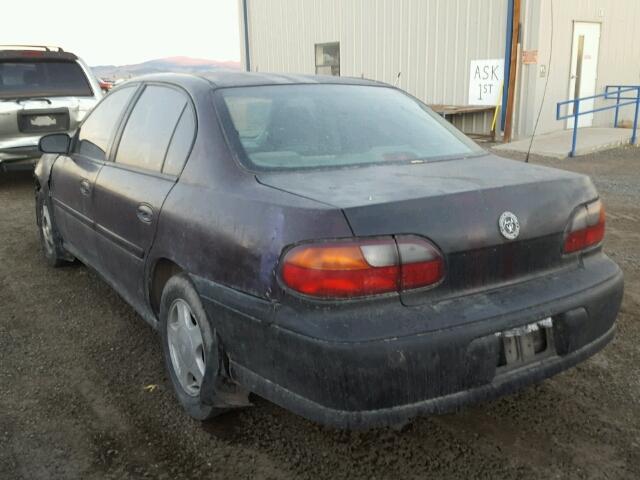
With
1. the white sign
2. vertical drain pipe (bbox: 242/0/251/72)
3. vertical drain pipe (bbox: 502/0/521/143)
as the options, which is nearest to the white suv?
vertical drain pipe (bbox: 502/0/521/143)

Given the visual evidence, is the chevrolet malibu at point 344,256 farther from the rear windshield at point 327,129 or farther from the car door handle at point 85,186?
the car door handle at point 85,186

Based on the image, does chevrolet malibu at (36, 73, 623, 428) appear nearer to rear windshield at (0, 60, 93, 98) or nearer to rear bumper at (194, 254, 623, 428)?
rear bumper at (194, 254, 623, 428)

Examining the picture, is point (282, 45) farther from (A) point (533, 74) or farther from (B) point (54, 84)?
(B) point (54, 84)

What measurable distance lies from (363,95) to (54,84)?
21.0ft

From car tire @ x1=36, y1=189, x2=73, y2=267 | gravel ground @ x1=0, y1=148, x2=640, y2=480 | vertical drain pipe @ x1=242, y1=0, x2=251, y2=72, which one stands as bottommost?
gravel ground @ x1=0, y1=148, x2=640, y2=480

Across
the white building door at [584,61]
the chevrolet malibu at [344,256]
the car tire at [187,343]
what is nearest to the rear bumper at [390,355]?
the chevrolet malibu at [344,256]

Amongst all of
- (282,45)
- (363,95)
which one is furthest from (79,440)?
(282,45)

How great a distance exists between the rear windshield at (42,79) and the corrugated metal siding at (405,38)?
828 cm

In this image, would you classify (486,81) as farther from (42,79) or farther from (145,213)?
(145,213)

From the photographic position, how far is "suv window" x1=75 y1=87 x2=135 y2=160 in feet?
12.4

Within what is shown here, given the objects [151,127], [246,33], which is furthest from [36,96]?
[246,33]

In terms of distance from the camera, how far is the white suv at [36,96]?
25.7 feet

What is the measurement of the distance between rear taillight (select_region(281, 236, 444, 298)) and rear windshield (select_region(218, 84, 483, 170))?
0.64 metres

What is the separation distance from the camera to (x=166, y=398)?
308cm
